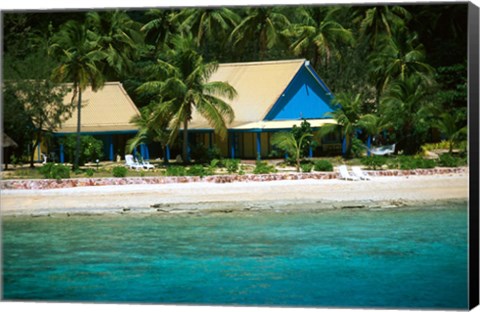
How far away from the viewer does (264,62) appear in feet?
66.8

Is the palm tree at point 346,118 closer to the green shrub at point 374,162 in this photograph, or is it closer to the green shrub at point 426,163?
the green shrub at point 374,162

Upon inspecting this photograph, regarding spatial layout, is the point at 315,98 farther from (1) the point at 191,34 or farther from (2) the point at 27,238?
(2) the point at 27,238

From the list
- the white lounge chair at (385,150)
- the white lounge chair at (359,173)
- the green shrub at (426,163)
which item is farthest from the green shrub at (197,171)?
the green shrub at (426,163)

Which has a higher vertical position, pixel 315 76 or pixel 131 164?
pixel 315 76

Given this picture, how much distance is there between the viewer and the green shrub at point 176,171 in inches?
809

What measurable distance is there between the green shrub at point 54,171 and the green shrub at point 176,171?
6.56 ft

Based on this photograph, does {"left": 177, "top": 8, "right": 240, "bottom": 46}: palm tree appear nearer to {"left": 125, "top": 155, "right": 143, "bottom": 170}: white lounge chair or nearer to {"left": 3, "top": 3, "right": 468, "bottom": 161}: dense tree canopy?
{"left": 3, "top": 3, "right": 468, "bottom": 161}: dense tree canopy

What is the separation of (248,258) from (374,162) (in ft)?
17.4

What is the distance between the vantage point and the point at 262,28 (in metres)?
18.7

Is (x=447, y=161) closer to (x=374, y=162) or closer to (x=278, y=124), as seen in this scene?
(x=374, y=162)

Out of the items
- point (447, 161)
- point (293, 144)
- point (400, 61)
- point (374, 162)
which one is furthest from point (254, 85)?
point (447, 161)

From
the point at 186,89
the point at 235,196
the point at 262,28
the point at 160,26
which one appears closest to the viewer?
the point at 160,26

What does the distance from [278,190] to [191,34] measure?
3.41 metres

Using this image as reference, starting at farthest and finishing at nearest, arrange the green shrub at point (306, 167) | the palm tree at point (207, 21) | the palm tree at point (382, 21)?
the green shrub at point (306, 167) < the palm tree at point (207, 21) < the palm tree at point (382, 21)
